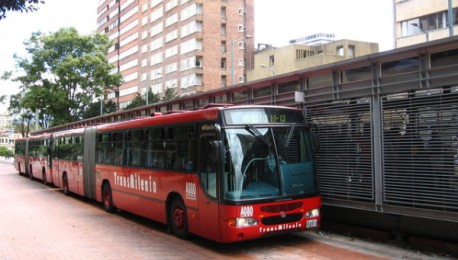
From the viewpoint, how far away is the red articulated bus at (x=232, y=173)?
820 centimetres

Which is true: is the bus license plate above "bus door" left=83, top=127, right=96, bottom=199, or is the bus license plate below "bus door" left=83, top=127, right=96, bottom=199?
below

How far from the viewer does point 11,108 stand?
4497 centimetres

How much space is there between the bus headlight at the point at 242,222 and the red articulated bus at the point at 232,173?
0.02 m

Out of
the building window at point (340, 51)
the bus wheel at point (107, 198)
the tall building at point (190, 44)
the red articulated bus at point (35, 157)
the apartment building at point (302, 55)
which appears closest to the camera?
the bus wheel at point (107, 198)

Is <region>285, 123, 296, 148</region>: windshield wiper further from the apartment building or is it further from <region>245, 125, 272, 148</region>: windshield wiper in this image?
the apartment building

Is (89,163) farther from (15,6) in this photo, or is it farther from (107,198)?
(15,6)

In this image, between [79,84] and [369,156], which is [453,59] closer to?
[369,156]

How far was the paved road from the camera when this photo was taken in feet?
27.7

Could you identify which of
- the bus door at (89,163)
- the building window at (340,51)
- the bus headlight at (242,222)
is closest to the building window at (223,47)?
the building window at (340,51)

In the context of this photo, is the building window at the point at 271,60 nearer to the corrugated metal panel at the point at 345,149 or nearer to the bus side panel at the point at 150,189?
→ the bus side panel at the point at 150,189

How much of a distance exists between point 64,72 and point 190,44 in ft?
129

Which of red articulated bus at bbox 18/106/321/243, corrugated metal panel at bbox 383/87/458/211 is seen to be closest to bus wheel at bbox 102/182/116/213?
red articulated bus at bbox 18/106/321/243

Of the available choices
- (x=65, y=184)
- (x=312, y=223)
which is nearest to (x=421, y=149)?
(x=312, y=223)

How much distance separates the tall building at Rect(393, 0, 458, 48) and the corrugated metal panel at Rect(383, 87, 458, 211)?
32.7 metres
